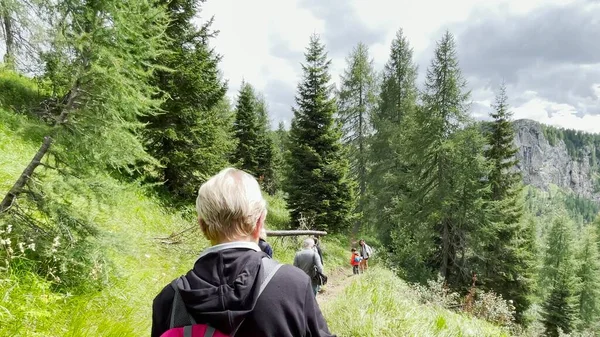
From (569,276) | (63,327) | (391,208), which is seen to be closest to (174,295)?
(63,327)

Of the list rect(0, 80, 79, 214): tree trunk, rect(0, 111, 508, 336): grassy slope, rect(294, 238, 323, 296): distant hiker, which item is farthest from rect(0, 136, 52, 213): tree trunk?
rect(294, 238, 323, 296): distant hiker

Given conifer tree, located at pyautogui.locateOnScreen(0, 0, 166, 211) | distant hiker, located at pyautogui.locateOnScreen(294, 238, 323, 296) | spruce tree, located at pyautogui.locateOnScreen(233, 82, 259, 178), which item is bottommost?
distant hiker, located at pyautogui.locateOnScreen(294, 238, 323, 296)

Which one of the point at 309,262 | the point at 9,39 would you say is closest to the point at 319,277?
the point at 309,262

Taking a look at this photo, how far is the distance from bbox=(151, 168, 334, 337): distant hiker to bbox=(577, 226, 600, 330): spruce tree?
1767 inches

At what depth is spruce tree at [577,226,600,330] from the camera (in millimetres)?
35531

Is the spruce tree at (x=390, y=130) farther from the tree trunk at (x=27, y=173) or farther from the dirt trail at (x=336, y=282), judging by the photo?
the tree trunk at (x=27, y=173)

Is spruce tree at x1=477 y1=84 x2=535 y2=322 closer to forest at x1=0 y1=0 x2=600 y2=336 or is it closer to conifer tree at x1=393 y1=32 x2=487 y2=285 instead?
forest at x1=0 y1=0 x2=600 y2=336

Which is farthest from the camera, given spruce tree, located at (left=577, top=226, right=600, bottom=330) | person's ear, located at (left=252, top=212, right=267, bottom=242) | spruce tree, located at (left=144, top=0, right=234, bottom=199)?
spruce tree, located at (left=577, top=226, right=600, bottom=330)

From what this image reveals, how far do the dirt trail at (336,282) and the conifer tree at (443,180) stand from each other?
5312mm

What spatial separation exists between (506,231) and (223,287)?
2543cm

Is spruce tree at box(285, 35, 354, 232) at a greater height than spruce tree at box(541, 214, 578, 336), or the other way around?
spruce tree at box(285, 35, 354, 232)

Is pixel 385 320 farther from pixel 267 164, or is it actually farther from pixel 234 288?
pixel 267 164

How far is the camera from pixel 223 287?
1.39m

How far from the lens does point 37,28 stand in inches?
383
